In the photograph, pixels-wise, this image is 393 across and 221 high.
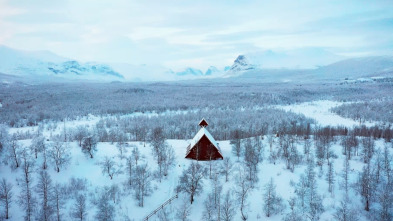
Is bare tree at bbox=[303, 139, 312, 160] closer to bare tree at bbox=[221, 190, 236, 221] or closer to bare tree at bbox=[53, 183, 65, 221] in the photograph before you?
bare tree at bbox=[221, 190, 236, 221]

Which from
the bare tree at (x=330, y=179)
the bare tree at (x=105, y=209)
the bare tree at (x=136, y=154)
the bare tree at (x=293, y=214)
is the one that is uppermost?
the bare tree at (x=136, y=154)

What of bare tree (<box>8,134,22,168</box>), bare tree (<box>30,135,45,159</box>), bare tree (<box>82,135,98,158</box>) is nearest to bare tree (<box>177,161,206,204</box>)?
bare tree (<box>82,135,98,158</box>)

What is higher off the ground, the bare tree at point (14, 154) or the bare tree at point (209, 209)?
the bare tree at point (14, 154)

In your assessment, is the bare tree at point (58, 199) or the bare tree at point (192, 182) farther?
the bare tree at point (192, 182)

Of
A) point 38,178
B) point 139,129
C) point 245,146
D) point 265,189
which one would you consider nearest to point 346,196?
point 265,189

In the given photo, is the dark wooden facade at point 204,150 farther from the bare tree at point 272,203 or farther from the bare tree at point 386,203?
the bare tree at point 386,203

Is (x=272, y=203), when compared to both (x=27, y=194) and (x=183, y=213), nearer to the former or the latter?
(x=183, y=213)

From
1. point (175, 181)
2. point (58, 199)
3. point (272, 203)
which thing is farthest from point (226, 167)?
point (58, 199)

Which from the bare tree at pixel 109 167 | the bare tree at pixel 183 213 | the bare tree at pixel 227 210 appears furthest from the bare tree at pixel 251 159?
the bare tree at pixel 109 167

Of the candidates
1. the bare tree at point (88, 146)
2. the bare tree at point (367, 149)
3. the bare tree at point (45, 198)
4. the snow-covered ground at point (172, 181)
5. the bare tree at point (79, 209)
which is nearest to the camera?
the bare tree at point (45, 198)
